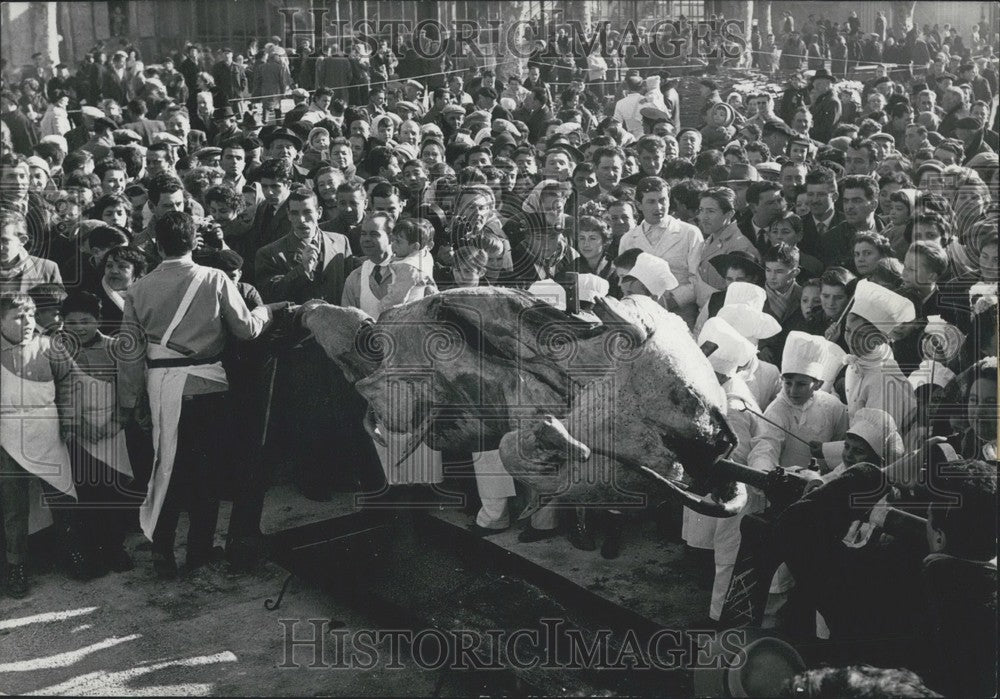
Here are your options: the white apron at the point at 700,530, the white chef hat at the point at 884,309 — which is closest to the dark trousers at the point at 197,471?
the white apron at the point at 700,530

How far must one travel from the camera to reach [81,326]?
6.05 m

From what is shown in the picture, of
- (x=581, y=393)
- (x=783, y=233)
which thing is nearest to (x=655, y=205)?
(x=783, y=233)

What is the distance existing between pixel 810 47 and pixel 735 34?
1800 mm

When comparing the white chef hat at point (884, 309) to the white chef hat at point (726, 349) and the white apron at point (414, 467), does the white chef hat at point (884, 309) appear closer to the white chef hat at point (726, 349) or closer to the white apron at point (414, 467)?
the white chef hat at point (726, 349)

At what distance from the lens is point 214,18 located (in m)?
12.0

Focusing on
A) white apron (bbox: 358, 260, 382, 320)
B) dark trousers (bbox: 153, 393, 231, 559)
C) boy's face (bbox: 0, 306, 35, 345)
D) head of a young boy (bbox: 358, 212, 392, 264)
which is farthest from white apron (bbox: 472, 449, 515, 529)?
boy's face (bbox: 0, 306, 35, 345)

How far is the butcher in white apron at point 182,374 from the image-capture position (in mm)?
5727

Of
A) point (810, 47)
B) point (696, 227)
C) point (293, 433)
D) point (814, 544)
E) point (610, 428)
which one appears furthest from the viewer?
point (810, 47)

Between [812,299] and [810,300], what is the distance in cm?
1

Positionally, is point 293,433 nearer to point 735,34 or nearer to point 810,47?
point 735,34

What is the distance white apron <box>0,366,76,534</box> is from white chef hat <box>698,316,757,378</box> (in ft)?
12.0

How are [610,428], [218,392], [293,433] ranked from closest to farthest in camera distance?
1. [610,428]
2. [218,392]
3. [293,433]

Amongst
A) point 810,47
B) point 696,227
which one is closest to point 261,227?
point 696,227

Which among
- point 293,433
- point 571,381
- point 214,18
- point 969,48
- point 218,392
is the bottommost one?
point 293,433
